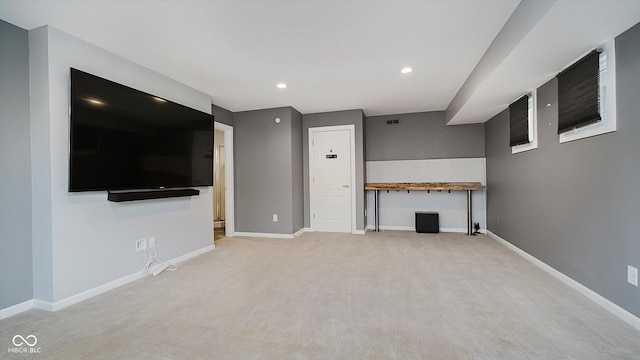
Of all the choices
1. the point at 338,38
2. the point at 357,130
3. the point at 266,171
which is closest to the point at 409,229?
the point at 357,130

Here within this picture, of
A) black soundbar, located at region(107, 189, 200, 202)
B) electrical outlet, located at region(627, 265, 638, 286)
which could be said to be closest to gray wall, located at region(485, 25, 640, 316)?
electrical outlet, located at region(627, 265, 638, 286)

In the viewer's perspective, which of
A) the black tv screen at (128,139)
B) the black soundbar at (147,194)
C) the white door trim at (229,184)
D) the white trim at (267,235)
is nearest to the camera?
the black tv screen at (128,139)

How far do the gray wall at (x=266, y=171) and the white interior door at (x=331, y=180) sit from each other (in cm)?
41

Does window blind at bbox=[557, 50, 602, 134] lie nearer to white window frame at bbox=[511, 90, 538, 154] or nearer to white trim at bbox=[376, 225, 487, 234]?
white window frame at bbox=[511, 90, 538, 154]

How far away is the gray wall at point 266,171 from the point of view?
16.1ft

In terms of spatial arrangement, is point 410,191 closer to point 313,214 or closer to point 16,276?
point 313,214

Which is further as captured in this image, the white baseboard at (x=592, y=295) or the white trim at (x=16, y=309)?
the white trim at (x=16, y=309)

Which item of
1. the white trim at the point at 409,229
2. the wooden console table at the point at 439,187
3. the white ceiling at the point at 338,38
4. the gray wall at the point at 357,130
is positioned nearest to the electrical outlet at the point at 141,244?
the white ceiling at the point at 338,38

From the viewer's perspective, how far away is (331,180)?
5.36 meters

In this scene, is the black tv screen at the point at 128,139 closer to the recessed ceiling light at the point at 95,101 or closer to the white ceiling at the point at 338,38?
the recessed ceiling light at the point at 95,101

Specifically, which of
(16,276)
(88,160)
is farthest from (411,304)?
(16,276)

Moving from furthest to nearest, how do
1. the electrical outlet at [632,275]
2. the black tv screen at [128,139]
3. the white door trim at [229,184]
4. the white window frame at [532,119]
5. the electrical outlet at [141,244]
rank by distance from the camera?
the white door trim at [229,184]
the white window frame at [532,119]
the electrical outlet at [141,244]
the black tv screen at [128,139]
the electrical outlet at [632,275]

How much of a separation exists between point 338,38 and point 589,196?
8.87ft

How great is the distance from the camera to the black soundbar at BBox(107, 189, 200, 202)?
2.62 meters
